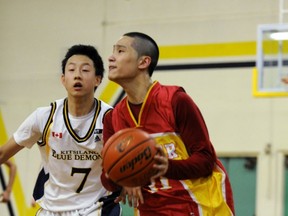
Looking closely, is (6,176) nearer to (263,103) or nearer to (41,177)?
(263,103)

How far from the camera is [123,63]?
4.39 meters

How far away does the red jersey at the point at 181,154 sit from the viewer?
13.7 feet

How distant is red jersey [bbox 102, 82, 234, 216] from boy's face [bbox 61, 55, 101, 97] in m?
0.63

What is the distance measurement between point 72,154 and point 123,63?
90 cm

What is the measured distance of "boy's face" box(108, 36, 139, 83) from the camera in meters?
4.38

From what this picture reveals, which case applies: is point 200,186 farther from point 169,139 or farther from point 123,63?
point 123,63

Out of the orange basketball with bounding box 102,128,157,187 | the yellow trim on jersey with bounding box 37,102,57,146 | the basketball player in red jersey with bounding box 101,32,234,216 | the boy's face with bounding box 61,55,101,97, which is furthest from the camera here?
the yellow trim on jersey with bounding box 37,102,57,146

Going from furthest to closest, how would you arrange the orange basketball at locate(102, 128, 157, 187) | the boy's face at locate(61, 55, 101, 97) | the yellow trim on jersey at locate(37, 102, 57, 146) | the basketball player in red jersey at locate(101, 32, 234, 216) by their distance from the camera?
the yellow trim on jersey at locate(37, 102, 57, 146), the boy's face at locate(61, 55, 101, 97), the basketball player in red jersey at locate(101, 32, 234, 216), the orange basketball at locate(102, 128, 157, 187)

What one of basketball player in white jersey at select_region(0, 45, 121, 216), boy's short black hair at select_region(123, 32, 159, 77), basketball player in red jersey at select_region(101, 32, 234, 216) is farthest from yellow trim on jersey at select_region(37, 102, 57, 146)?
boy's short black hair at select_region(123, 32, 159, 77)

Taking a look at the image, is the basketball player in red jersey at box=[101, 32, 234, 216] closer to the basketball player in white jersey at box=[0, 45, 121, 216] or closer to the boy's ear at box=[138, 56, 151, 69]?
the boy's ear at box=[138, 56, 151, 69]

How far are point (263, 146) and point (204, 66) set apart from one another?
4.53ft

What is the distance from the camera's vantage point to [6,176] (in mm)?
10523

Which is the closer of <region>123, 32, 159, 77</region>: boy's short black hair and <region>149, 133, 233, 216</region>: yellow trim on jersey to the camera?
<region>149, 133, 233, 216</region>: yellow trim on jersey

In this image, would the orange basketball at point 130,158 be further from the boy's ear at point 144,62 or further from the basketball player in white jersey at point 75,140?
the basketball player in white jersey at point 75,140
